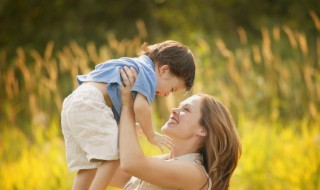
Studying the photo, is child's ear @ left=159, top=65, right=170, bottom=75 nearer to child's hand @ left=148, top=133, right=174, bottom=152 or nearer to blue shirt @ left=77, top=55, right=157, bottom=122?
blue shirt @ left=77, top=55, right=157, bottom=122

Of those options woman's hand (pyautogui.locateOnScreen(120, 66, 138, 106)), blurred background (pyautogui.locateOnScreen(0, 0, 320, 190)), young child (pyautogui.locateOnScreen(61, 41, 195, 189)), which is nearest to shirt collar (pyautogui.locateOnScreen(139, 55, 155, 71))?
young child (pyautogui.locateOnScreen(61, 41, 195, 189))

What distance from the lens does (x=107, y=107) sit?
3398mm

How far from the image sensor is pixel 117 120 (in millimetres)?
3500

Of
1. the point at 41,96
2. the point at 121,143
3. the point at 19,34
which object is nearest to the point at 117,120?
the point at 121,143

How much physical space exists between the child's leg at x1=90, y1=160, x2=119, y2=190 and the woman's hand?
0.30 meters

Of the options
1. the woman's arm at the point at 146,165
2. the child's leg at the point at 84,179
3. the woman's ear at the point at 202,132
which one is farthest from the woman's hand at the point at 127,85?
the woman's ear at the point at 202,132

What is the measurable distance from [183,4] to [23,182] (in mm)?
6096

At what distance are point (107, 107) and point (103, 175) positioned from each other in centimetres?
32

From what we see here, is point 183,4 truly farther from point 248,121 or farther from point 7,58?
point 248,121

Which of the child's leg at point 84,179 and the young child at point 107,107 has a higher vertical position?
the young child at point 107,107

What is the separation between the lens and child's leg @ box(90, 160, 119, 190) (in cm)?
334

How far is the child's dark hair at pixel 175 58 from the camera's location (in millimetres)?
3529

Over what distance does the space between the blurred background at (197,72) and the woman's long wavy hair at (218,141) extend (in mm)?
1700

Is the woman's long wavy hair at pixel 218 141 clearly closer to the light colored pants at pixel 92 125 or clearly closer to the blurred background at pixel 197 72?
the light colored pants at pixel 92 125
